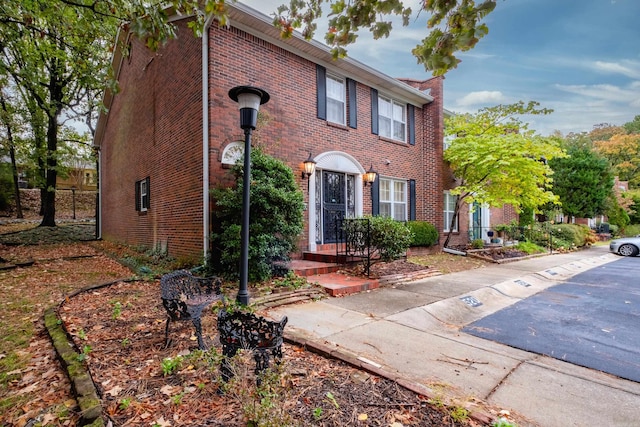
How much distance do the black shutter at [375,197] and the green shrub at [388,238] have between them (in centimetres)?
293

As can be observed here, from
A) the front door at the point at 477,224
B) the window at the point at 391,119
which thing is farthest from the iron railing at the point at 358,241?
the front door at the point at 477,224

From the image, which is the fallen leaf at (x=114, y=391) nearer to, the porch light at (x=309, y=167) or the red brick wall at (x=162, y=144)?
the red brick wall at (x=162, y=144)

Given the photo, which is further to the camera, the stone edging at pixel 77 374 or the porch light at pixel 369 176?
the porch light at pixel 369 176

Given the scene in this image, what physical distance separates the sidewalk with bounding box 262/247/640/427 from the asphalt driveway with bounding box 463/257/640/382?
0.85ft

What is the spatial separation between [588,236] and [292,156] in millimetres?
18619

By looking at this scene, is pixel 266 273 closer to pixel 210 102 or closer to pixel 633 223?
pixel 210 102

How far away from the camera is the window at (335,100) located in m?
9.32

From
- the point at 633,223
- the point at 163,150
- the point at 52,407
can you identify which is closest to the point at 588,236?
the point at 633,223

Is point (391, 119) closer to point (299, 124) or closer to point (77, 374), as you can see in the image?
point (299, 124)

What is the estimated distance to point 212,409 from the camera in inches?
90.6

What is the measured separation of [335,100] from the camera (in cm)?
946

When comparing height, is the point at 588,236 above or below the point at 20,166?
below

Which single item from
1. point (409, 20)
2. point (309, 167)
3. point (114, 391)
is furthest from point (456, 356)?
point (309, 167)

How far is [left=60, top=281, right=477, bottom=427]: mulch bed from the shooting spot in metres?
2.16
